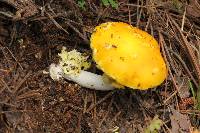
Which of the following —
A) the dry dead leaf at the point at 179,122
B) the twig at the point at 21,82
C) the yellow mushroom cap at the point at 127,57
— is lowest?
the dry dead leaf at the point at 179,122

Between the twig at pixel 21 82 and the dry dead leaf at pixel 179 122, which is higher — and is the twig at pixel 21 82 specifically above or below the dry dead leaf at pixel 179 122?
above

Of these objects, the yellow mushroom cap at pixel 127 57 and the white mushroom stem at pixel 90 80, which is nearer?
the yellow mushroom cap at pixel 127 57

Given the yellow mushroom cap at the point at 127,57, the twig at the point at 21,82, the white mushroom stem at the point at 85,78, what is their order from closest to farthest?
the yellow mushroom cap at the point at 127,57 < the twig at the point at 21,82 < the white mushroom stem at the point at 85,78

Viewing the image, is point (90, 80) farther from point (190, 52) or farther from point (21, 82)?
point (190, 52)

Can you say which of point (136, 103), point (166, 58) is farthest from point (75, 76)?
point (166, 58)

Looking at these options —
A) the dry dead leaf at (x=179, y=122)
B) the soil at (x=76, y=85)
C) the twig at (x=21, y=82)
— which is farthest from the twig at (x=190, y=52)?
the twig at (x=21, y=82)

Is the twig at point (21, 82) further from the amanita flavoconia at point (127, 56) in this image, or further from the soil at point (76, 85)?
the amanita flavoconia at point (127, 56)
